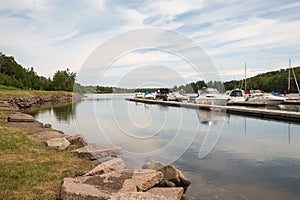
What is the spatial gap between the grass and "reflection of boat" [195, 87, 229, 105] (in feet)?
Answer: 97.0

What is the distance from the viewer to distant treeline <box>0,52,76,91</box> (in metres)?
69.4

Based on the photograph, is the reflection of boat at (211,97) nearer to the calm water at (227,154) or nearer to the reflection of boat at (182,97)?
the reflection of boat at (182,97)

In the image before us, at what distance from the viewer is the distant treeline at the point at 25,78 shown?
6944 centimetres

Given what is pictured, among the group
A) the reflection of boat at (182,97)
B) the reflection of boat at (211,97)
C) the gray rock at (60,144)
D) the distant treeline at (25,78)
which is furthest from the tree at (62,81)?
the gray rock at (60,144)

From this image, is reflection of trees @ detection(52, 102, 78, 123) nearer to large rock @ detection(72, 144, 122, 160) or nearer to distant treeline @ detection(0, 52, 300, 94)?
large rock @ detection(72, 144, 122, 160)

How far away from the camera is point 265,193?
7.89 metres

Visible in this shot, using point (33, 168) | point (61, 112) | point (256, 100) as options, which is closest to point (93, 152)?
point (33, 168)

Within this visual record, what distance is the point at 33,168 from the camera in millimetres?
7324

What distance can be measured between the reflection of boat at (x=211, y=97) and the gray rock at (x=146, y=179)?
103 ft

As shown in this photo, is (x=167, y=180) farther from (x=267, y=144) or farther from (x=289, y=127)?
(x=289, y=127)

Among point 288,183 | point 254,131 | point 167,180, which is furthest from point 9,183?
point 254,131

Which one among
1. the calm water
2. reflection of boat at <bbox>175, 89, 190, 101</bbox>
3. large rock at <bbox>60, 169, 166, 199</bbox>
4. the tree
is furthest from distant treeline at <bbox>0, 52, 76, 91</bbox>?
large rock at <bbox>60, 169, 166, 199</bbox>

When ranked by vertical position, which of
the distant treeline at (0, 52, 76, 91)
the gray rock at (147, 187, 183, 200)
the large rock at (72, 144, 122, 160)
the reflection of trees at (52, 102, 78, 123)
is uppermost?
the distant treeline at (0, 52, 76, 91)

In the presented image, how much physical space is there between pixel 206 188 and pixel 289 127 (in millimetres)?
12911
